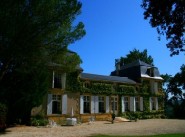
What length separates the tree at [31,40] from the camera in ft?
45.3

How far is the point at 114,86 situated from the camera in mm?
29453

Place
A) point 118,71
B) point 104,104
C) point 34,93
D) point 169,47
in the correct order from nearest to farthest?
point 169,47, point 34,93, point 104,104, point 118,71

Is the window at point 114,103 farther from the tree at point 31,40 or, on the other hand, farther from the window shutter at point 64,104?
the tree at point 31,40

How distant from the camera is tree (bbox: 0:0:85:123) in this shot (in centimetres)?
1380

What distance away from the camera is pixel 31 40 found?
563 inches

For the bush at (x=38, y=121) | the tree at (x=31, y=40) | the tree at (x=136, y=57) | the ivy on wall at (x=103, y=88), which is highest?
the tree at (x=136, y=57)

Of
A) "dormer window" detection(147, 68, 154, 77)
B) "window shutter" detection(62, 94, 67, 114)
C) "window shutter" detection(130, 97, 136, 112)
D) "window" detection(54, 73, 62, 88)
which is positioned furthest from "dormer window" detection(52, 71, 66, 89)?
"dormer window" detection(147, 68, 154, 77)

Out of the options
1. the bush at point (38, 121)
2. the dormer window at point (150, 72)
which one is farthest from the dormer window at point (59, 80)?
the dormer window at point (150, 72)

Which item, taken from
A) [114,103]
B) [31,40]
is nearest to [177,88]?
[114,103]

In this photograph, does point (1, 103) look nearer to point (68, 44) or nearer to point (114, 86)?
point (68, 44)

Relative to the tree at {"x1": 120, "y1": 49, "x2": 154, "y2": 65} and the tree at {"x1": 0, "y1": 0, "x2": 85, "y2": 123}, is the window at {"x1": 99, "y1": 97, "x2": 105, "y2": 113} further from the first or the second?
the tree at {"x1": 120, "y1": 49, "x2": 154, "y2": 65}

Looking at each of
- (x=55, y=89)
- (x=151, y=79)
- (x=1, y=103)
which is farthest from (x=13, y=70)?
(x=151, y=79)

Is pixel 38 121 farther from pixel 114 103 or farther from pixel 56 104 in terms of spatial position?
pixel 114 103

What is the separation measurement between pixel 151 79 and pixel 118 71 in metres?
5.49
